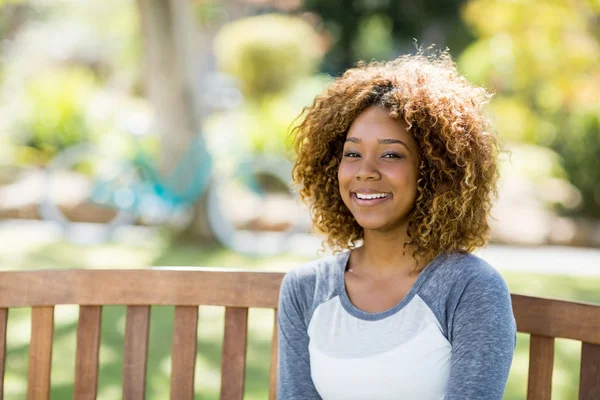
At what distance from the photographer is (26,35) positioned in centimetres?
2033

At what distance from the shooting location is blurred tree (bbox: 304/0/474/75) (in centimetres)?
1531

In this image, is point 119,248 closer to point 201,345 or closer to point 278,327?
point 201,345

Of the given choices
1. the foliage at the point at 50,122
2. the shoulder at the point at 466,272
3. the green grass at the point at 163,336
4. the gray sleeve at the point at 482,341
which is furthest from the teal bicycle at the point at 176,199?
the gray sleeve at the point at 482,341

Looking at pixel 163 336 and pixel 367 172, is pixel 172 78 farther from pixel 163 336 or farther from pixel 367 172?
pixel 367 172

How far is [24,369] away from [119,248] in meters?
3.31

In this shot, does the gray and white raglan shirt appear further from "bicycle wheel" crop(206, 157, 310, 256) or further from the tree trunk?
the tree trunk

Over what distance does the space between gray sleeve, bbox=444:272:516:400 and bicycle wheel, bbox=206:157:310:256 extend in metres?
5.86

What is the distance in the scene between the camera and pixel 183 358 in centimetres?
263

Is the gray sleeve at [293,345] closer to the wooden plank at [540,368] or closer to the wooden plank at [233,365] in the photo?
the wooden plank at [233,365]

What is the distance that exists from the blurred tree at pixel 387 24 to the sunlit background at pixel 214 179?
2650mm

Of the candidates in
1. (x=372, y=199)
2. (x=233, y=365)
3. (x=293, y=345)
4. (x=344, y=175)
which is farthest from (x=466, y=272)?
(x=233, y=365)

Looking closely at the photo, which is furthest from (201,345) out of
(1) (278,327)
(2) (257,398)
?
(1) (278,327)

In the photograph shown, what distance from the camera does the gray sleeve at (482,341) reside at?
2.11 meters

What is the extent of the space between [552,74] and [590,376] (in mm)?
8019
